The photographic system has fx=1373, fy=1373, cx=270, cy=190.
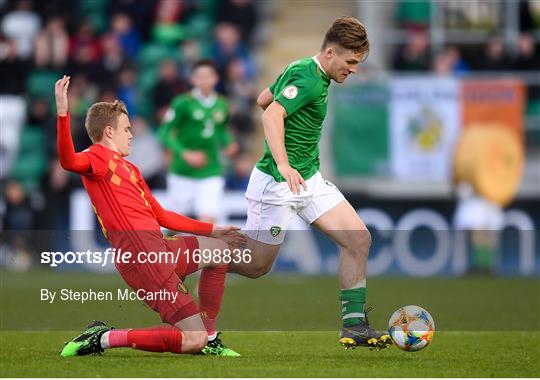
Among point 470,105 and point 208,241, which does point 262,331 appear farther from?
point 470,105

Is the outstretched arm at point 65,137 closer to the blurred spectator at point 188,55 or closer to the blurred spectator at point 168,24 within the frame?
the blurred spectator at point 188,55

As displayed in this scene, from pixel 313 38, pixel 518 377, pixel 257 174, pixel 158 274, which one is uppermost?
pixel 313 38

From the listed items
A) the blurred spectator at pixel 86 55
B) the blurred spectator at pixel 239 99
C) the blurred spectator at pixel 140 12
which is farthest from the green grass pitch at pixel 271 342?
the blurred spectator at pixel 140 12

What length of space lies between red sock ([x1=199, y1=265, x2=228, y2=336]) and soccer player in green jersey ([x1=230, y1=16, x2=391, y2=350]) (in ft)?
0.33

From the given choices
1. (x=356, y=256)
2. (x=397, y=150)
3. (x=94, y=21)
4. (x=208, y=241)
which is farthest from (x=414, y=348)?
(x=94, y=21)

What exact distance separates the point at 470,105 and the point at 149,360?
10603 mm

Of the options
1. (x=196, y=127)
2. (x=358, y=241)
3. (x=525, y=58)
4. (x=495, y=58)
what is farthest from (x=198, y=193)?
(x=358, y=241)

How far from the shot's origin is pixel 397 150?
57.5 ft

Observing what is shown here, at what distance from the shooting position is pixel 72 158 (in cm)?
722

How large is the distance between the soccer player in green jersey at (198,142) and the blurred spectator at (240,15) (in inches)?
188

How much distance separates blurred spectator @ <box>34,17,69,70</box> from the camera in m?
18.3

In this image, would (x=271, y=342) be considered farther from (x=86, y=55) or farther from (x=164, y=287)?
(x=86, y=55)

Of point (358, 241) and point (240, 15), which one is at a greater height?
point (240, 15)

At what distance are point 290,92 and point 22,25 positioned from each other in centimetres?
1174
